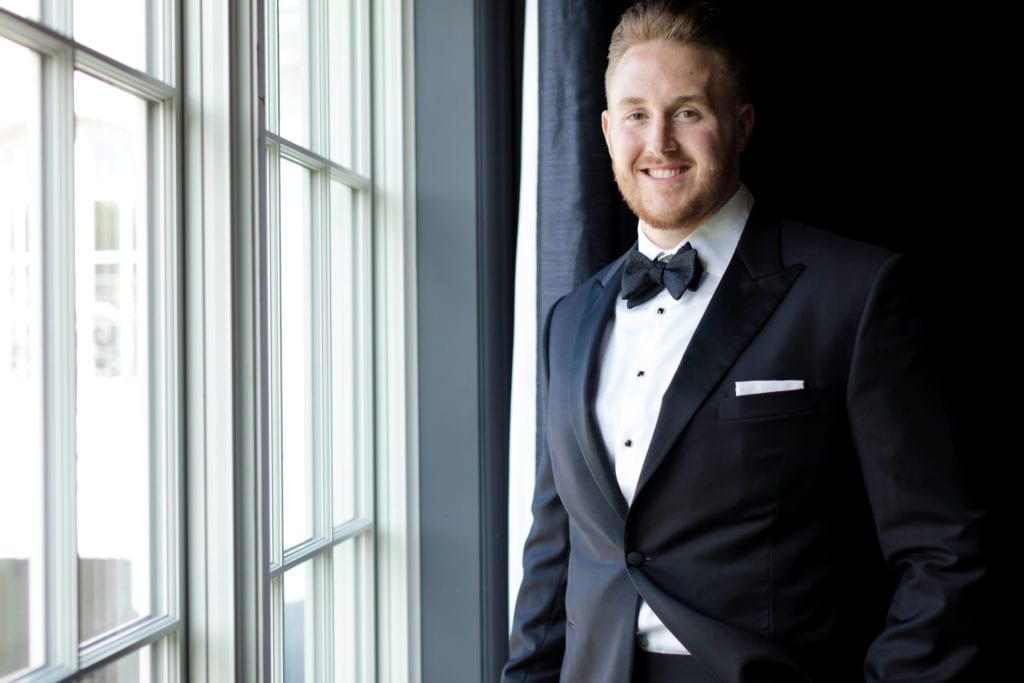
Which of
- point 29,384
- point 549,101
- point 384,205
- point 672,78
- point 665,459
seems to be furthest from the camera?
point 384,205

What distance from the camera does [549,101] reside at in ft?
6.92

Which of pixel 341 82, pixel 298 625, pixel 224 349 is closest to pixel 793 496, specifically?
pixel 224 349

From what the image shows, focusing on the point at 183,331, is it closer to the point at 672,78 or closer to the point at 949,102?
the point at 672,78

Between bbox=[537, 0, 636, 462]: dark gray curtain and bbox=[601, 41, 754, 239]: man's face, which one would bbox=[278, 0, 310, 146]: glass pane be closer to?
bbox=[537, 0, 636, 462]: dark gray curtain

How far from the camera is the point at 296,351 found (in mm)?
1908

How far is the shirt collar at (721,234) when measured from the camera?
1.42 m

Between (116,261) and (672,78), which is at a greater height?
(672,78)

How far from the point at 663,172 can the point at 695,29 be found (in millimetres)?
207

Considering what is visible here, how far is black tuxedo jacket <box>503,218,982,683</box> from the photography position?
1.20 metres

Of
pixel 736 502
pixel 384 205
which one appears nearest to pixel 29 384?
pixel 736 502

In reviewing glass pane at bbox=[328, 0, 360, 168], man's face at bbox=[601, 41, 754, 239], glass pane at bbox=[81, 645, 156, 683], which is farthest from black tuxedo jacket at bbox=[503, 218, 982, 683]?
glass pane at bbox=[328, 0, 360, 168]

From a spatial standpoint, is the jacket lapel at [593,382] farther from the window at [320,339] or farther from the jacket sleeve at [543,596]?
the window at [320,339]

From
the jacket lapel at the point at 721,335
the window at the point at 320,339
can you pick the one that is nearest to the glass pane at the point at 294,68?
the window at the point at 320,339

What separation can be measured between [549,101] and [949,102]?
988 millimetres
